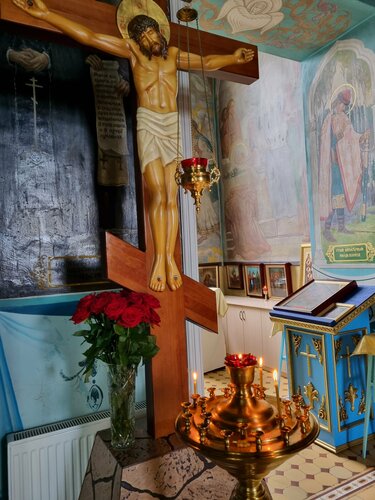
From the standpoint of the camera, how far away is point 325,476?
3.06m

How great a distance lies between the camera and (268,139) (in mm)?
6688

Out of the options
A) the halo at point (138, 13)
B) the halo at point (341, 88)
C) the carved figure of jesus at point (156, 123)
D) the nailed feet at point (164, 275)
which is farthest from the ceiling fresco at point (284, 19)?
the nailed feet at point (164, 275)

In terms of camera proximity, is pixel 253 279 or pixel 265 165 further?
pixel 253 279

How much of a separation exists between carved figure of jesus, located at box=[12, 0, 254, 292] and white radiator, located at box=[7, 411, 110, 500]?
90cm

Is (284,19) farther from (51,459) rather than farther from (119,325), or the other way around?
(51,459)

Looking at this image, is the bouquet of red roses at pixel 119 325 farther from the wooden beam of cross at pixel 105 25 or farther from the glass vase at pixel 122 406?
the wooden beam of cross at pixel 105 25

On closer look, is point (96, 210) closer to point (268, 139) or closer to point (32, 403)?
point (32, 403)

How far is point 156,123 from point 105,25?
1.60 ft

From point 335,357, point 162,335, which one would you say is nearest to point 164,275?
point 162,335

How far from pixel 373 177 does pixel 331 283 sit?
42.8 inches

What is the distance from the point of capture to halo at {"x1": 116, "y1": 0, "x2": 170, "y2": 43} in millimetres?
1754

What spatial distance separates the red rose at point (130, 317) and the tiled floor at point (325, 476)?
1615 millimetres

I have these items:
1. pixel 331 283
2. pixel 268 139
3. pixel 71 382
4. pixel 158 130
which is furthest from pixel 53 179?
pixel 268 139

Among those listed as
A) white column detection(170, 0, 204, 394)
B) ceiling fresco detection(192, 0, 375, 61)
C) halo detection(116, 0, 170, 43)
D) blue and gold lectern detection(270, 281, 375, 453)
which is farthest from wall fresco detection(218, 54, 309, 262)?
halo detection(116, 0, 170, 43)
